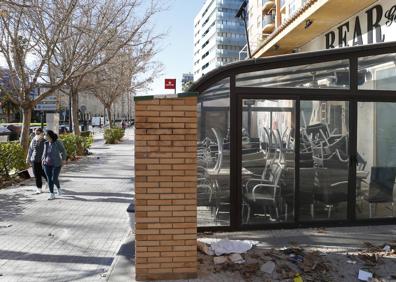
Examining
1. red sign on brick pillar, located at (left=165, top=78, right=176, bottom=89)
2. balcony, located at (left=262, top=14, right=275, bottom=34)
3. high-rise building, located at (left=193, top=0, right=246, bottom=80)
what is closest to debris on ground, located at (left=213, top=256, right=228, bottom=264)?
red sign on brick pillar, located at (left=165, top=78, right=176, bottom=89)

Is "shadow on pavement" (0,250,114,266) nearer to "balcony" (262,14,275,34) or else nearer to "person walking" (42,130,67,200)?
"person walking" (42,130,67,200)

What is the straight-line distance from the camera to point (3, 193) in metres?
10.9

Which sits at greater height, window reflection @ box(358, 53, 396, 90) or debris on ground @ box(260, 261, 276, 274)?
window reflection @ box(358, 53, 396, 90)

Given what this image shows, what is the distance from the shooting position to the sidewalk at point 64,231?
5.46 m

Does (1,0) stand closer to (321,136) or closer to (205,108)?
(205,108)

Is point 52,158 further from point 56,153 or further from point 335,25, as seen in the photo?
point 335,25

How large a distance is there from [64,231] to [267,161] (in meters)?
3.34

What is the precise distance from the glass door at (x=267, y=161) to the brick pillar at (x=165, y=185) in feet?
6.24

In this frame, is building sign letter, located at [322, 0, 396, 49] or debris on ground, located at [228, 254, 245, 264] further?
building sign letter, located at [322, 0, 396, 49]

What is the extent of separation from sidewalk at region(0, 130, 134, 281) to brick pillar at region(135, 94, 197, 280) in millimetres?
783

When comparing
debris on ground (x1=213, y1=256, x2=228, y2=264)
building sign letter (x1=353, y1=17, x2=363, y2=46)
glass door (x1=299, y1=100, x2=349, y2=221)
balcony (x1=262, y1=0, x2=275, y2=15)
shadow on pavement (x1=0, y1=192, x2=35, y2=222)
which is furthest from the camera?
balcony (x1=262, y1=0, x2=275, y2=15)

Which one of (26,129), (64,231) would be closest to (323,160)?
(64,231)

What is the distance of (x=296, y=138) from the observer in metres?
6.77

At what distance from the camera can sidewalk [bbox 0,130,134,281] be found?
5461 mm
